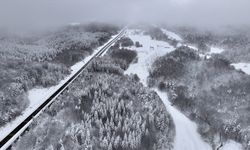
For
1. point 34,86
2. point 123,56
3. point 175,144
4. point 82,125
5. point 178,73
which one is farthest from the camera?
point 123,56

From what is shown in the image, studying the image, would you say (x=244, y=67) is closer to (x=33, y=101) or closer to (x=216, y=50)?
(x=216, y=50)

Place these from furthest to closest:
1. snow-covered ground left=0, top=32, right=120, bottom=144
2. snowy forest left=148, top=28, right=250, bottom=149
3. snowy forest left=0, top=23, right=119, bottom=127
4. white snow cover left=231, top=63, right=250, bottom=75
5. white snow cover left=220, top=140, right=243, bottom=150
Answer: white snow cover left=231, top=63, right=250, bottom=75 < snowy forest left=0, top=23, right=119, bottom=127 < snowy forest left=148, top=28, right=250, bottom=149 < white snow cover left=220, top=140, right=243, bottom=150 < snow-covered ground left=0, top=32, right=120, bottom=144

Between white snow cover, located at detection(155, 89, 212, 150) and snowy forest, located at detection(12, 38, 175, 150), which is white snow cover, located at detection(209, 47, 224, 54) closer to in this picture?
white snow cover, located at detection(155, 89, 212, 150)

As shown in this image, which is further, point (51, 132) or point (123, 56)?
point (123, 56)

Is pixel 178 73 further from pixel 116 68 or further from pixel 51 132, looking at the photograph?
pixel 51 132

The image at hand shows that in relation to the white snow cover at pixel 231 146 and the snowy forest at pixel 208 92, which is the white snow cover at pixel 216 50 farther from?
the white snow cover at pixel 231 146

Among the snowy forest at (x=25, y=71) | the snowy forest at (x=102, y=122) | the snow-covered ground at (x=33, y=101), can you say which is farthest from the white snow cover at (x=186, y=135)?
the snowy forest at (x=25, y=71)

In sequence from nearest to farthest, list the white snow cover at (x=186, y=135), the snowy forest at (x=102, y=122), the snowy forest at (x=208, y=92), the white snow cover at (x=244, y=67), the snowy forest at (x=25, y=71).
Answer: the snowy forest at (x=102, y=122) < the white snow cover at (x=186, y=135) < the snowy forest at (x=208, y=92) < the snowy forest at (x=25, y=71) < the white snow cover at (x=244, y=67)

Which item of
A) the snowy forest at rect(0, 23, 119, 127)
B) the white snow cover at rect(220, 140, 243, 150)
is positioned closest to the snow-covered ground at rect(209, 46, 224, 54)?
the snowy forest at rect(0, 23, 119, 127)

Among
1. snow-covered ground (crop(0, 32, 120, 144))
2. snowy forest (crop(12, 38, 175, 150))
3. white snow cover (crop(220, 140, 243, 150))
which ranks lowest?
white snow cover (crop(220, 140, 243, 150))

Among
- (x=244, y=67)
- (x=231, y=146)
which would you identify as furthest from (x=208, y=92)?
(x=244, y=67)

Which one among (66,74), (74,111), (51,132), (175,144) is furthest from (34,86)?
(175,144)
